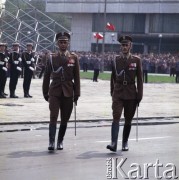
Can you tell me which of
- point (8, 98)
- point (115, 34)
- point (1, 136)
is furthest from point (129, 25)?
point (1, 136)

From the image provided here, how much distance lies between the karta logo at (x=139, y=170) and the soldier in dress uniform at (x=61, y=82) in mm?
1552

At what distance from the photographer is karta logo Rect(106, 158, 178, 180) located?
9.36 metres

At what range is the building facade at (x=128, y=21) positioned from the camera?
83375 mm

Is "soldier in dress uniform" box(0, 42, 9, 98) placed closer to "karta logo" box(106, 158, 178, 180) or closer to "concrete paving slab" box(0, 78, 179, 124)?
"concrete paving slab" box(0, 78, 179, 124)

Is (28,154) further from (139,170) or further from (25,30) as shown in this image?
(25,30)

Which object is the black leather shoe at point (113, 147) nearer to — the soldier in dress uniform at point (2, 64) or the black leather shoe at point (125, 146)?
the black leather shoe at point (125, 146)

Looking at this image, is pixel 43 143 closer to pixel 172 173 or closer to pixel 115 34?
pixel 172 173

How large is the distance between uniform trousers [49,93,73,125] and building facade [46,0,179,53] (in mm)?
68587

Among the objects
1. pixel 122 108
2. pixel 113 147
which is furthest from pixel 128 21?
pixel 113 147

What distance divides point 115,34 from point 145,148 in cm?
7323

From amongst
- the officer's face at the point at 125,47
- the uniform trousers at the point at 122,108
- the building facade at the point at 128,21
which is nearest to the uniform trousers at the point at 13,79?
the uniform trousers at the point at 122,108

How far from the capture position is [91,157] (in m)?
11.2

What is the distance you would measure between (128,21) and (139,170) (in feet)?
254

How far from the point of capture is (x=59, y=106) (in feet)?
39.5
